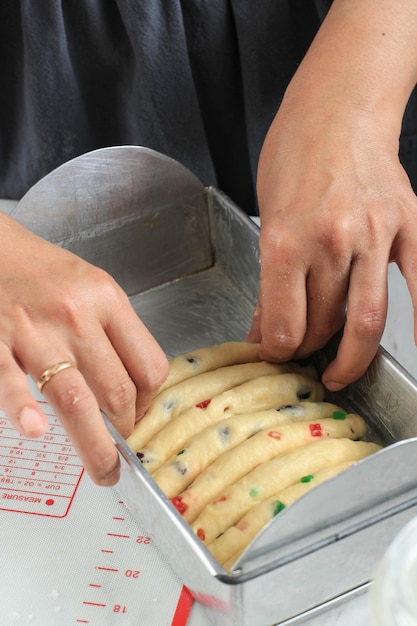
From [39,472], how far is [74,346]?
0.26 m

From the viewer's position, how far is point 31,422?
69 cm

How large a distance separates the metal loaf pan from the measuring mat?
0.03 metres

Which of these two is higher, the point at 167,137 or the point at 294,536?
the point at 167,137

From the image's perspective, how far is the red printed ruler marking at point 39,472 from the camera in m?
0.95

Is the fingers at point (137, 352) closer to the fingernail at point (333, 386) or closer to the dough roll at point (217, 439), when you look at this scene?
the dough roll at point (217, 439)

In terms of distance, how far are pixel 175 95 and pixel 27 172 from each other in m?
0.30

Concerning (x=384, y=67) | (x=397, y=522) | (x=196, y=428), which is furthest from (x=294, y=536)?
(x=384, y=67)

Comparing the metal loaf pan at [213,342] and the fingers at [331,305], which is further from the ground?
the fingers at [331,305]

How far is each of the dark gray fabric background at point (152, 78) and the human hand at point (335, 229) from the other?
0.26 m

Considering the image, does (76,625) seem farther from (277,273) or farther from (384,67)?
(384,67)

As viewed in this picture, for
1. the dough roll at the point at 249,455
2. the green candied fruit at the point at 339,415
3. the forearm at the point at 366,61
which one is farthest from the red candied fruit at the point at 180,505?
the forearm at the point at 366,61

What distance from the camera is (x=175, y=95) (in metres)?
1.23

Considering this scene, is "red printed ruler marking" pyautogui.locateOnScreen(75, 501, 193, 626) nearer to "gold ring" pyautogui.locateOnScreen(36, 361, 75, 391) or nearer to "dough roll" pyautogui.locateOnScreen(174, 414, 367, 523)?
"dough roll" pyautogui.locateOnScreen(174, 414, 367, 523)

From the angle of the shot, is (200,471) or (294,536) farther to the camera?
(200,471)
